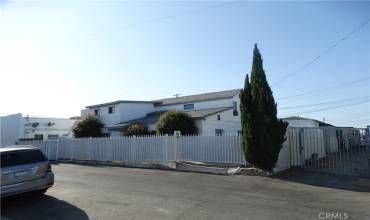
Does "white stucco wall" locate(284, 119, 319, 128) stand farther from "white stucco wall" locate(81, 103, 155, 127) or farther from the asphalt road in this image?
the asphalt road

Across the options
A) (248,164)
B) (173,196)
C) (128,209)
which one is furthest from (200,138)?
(128,209)

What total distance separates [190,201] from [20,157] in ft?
16.2

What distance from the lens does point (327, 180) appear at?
39.9 feet

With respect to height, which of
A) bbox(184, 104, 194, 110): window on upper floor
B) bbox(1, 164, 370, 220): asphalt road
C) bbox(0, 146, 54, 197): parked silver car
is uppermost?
bbox(184, 104, 194, 110): window on upper floor

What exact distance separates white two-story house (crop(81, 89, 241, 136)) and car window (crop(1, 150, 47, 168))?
17.8 metres

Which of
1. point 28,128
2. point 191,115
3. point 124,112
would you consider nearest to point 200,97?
point 191,115

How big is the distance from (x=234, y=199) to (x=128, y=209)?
2.89 meters

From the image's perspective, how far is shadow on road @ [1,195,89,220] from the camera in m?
7.60

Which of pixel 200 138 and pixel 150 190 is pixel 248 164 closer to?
pixel 200 138

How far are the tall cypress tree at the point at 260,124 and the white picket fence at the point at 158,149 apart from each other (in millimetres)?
1328

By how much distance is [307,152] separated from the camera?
1552cm

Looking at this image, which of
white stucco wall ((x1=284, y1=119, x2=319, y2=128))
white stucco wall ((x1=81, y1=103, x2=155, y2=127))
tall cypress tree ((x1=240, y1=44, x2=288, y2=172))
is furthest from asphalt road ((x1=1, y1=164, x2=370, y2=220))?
white stucco wall ((x1=284, y1=119, x2=319, y2=128))

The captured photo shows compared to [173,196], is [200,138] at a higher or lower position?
higher

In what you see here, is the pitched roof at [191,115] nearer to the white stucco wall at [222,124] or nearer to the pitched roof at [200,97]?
the white stucco wall at [222,124]
